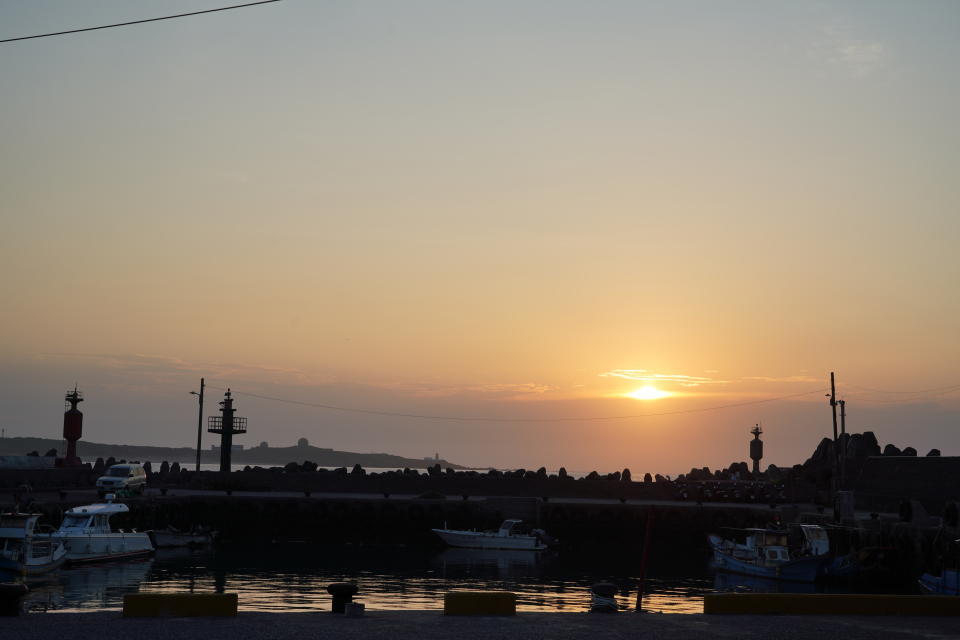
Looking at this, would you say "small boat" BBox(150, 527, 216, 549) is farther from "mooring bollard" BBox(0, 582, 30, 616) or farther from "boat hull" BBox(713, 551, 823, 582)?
"mooring bollard" BBox(0, 582, 30, 616)

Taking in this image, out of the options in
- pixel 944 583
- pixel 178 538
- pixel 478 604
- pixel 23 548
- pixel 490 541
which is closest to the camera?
pixel 478 604

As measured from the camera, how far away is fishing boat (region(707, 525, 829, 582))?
51.8 meters

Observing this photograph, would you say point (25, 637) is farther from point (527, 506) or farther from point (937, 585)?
point (527, 506)

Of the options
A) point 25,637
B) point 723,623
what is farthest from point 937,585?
point 25,637

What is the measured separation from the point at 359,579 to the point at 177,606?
28745 mm

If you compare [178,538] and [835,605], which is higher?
[835,605]

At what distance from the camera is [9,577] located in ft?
143

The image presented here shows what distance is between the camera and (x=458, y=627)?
21.2 meters

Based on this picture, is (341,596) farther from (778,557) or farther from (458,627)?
(778,557)

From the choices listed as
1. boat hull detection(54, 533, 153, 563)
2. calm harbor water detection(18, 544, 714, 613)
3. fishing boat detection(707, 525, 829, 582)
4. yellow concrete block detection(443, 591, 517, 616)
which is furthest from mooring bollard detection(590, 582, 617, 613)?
boat hull detection(54, 533, 153, 563)

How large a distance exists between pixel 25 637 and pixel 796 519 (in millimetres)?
55224

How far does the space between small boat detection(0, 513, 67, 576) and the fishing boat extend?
1375 inches

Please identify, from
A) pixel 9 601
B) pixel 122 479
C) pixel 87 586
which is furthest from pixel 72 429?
pixel 9 601

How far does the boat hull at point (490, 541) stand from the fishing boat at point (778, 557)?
13.6 metres
